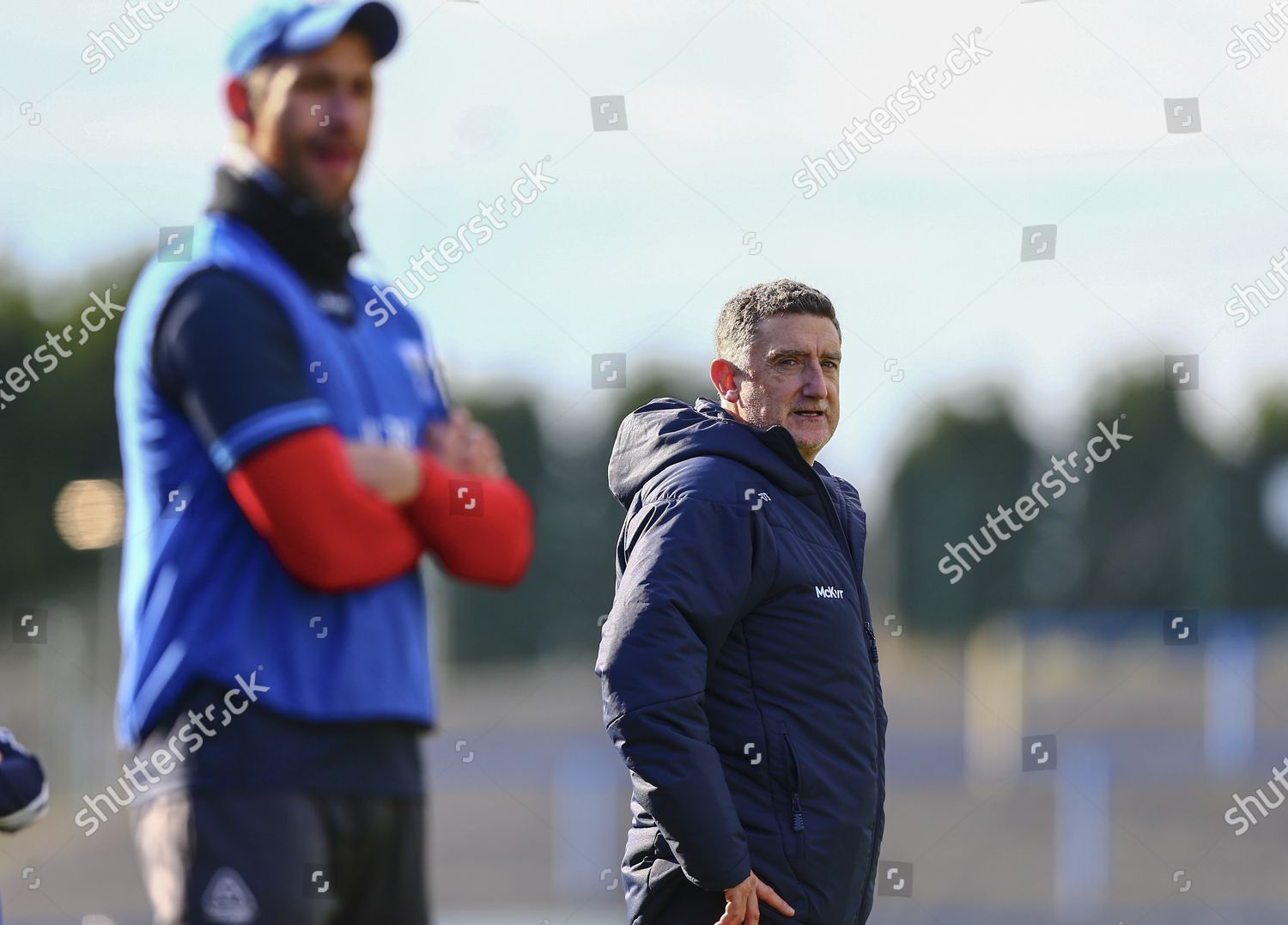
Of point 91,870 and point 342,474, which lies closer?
point 342,474

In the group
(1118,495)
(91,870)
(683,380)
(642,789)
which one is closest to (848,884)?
(642,789)

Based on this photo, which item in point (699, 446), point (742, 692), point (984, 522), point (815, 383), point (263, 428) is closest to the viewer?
point (263, 428)

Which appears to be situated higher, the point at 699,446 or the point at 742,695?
the point at 699,446

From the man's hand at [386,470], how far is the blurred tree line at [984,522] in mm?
26671

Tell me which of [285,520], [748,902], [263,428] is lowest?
[748,902]

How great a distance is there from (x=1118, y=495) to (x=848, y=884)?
42.3 metres

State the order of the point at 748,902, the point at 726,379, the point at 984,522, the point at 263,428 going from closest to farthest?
the point at 263,428 < the point at 748,902 < the point at 726,379 < the point at 984,522

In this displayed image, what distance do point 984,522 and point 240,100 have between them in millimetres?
39773

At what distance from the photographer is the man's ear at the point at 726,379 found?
3805 millimetres

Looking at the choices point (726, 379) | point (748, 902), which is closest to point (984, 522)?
point (726, 379)

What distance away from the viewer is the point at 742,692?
3.38 meters

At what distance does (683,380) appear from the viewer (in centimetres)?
3950

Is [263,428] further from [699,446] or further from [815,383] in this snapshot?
[815,383]

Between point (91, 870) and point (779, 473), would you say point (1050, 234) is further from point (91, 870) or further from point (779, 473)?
point (91, 870)
